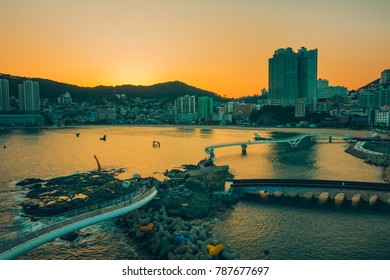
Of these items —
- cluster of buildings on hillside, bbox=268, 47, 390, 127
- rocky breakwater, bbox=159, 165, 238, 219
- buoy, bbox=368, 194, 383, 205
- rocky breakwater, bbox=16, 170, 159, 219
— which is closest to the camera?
rocky breakwater, bbox=159, 165, 238, 219

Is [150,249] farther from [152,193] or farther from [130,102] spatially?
[130,102]

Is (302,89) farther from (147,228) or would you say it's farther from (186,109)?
(147,228)

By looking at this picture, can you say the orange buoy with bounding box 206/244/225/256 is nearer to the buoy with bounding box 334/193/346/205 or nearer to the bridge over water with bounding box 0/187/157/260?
the bridge over water with bounding box 0/187/157/260

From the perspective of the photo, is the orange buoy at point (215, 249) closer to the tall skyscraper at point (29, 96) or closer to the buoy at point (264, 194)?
the buoy at point (264, 194)

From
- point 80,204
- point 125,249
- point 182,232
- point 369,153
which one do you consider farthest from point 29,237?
point 369,153

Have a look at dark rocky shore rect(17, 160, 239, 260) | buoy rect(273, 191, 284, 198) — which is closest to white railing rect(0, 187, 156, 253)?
dark rocky shore rect(17, 160, 239, 260)

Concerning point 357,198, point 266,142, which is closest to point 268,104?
point 266,142

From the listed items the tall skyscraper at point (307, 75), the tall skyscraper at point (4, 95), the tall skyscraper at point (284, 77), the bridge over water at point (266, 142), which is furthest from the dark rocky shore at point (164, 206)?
the tall skyscraper at point (307, 75)
